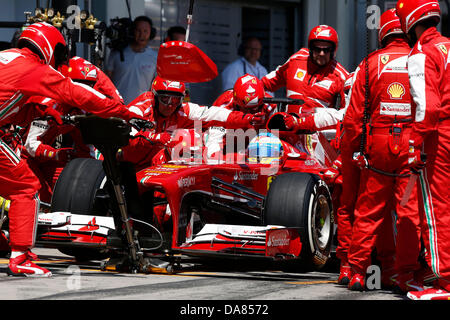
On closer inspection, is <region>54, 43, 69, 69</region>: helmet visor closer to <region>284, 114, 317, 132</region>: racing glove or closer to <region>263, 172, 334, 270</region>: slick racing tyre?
<region>263, 172, 334, 270</region>: slick racing tyre

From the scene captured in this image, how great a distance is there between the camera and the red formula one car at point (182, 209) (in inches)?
297

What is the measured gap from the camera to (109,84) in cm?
1062

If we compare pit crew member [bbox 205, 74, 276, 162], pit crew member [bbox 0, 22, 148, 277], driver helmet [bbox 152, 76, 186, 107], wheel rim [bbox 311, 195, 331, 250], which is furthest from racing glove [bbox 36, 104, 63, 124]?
wheel rim [bbox 311, 195, 331, 250]

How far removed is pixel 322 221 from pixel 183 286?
2.05 m

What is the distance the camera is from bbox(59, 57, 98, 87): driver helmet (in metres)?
10.3

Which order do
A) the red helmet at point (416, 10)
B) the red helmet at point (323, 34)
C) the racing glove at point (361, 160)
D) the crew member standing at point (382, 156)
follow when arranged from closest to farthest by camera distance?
the red helmet at point (416, 10), the crew member standing at point (382, 156), the racing glove at point (361, 160), the red helmet at point (323, 34)

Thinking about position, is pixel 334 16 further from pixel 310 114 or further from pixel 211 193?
pixel 211 193

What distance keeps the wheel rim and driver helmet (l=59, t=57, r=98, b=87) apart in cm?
332

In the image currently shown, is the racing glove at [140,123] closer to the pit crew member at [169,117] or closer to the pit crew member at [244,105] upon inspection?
the pit crew member at [169,117]

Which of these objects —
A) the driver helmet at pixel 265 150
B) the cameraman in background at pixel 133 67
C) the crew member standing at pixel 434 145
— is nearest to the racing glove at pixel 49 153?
the driver helmet at pixel 265 150

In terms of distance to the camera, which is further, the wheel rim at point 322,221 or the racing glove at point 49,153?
the racing glove at point 49,153

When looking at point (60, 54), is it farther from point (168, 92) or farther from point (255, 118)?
point (255, 118)

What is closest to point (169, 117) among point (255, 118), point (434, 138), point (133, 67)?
point (255, 118)

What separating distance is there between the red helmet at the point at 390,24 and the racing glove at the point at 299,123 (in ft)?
6.06
